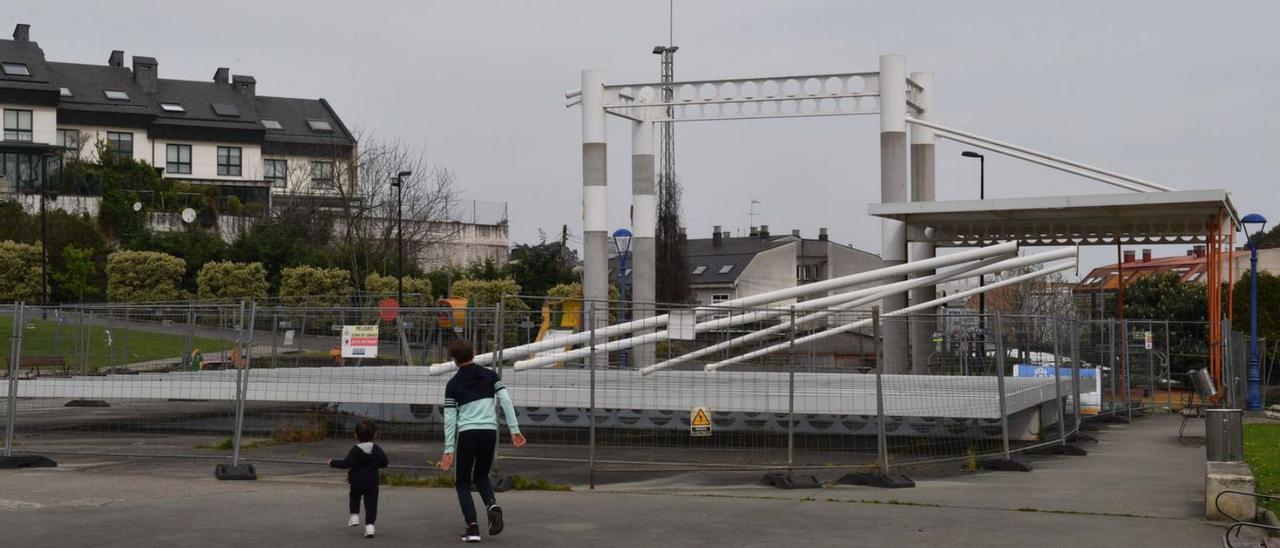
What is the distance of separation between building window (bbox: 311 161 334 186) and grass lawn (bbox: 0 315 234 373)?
48546mm

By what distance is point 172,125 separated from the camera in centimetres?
7569

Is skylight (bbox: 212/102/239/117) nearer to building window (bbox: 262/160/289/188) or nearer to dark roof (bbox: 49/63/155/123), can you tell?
building window (bbox: 262/160/289/188)

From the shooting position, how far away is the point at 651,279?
32.5 meters

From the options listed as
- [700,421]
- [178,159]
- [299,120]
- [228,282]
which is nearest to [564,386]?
[700,421]

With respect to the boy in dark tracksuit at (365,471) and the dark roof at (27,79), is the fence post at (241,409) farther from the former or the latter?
the dark roof at (27,79)

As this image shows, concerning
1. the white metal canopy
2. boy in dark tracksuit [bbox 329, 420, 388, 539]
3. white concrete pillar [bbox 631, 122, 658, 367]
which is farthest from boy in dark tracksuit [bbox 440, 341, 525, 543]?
white concrete pillar [bbox 631, 122, 658, 367]

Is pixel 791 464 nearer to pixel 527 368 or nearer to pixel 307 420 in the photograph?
pixel 527 368

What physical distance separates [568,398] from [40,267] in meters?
38.2

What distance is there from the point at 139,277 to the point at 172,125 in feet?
92.6

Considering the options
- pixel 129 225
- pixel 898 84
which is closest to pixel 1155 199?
pixel 898 84

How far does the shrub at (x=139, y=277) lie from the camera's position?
49.2m

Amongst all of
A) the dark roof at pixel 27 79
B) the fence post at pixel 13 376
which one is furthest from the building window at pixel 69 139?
→ the fence post at pixel 13 376

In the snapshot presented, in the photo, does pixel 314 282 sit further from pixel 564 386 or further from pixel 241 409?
pixel 241 409

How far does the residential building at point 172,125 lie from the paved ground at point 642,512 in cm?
5580
